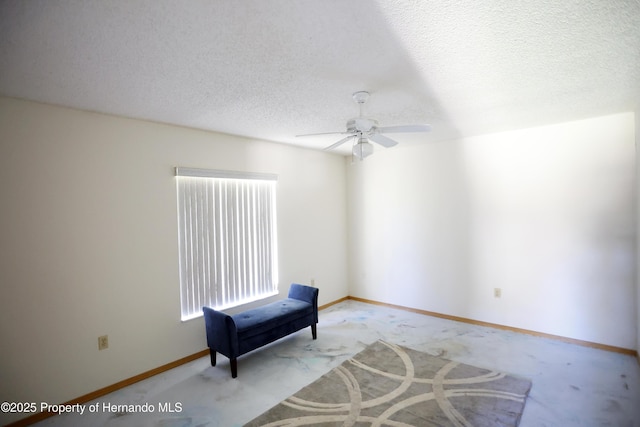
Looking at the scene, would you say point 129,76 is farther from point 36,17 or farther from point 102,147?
point 102,147

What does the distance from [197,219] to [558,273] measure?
4.19 m

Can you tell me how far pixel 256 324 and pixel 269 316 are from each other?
218 millimetres

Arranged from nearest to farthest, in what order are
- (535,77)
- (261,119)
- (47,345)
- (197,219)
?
(535,77) < (47,345) < (261,119) < (197,219)

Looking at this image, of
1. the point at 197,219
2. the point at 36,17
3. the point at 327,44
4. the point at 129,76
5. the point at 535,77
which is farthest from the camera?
the point at 197,219

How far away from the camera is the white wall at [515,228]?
3.44 m

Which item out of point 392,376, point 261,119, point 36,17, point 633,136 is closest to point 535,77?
point 633,136

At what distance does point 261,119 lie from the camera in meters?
3.24

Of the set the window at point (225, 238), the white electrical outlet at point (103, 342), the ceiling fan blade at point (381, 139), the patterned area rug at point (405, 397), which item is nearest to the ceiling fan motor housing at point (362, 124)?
the ceiling fan blade at point (381, 139)

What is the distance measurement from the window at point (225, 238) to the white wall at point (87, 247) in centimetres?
13

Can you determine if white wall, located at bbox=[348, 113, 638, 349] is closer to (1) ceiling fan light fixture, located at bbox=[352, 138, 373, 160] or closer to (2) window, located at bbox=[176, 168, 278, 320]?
(2) window, located at bbox=[176, 168, 278, 320]

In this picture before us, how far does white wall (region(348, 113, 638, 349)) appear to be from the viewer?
11.3ft

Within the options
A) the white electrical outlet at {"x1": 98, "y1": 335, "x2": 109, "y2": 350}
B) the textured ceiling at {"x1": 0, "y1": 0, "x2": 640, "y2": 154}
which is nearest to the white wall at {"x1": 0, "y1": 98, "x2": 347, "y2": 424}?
the white electrical outlet at {"x1": 98, "y1": 335, "x2": 109, "y2": 350}

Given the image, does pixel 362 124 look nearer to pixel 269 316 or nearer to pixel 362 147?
pixel 362 147

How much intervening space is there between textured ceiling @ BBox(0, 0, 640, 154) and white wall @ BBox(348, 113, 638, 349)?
77cm
